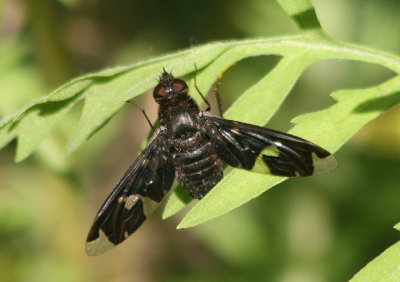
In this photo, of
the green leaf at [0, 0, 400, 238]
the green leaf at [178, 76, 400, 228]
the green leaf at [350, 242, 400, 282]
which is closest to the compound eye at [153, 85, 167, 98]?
the green leaf at [0, 0, 400, 238]

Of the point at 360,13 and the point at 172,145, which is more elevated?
the point at 172,145

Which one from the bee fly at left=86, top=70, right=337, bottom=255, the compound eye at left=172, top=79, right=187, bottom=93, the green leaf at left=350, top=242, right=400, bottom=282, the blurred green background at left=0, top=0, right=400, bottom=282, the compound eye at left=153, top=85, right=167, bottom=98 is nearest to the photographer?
the green leaf at left=350, top=242, right=400, bottom=282

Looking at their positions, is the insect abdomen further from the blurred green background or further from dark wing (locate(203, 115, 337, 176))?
the blurred green background

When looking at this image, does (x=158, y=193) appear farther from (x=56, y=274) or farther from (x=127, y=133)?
(x=127, y=133)

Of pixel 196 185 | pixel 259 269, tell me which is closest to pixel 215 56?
pixel 196 185

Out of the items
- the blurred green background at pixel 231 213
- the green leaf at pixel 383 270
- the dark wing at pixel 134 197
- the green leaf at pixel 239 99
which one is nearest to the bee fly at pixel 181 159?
the dark wing at pixel 134 197

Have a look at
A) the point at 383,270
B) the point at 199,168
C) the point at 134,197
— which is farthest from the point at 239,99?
the point at 383,270
